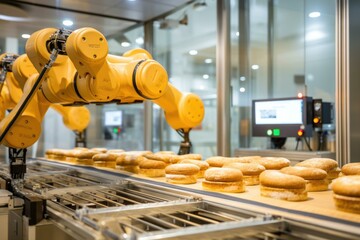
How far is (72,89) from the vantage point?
2.36m

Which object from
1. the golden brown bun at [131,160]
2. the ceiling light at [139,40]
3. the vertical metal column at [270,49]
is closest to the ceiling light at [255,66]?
the vertical metal column at [270,49]

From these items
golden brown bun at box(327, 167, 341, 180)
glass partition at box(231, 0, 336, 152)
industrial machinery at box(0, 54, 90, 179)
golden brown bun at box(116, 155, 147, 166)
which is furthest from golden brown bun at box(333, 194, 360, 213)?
glass partition at box(231, 0, 336, 152)

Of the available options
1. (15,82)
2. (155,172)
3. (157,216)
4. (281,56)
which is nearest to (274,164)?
(155,172)

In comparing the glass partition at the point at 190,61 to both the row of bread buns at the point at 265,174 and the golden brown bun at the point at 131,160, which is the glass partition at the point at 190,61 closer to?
the golden brown bun at the point at 131,160

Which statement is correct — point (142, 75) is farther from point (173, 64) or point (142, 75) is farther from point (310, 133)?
point (173, 64)

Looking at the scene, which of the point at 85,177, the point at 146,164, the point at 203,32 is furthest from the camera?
the point at 203,32

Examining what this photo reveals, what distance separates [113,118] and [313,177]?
241 inches

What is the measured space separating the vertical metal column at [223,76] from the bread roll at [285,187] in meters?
3.78

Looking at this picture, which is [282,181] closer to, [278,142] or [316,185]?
[316,185]

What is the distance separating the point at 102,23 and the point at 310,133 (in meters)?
4.32

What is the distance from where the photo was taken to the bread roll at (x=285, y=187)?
171cm

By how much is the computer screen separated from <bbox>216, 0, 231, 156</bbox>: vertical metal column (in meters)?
2.65

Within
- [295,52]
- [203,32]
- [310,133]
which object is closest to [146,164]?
[310,133]

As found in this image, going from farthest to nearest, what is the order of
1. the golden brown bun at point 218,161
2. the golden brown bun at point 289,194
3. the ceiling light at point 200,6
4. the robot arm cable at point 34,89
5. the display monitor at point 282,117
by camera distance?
the ceiling light at point 200,6 < the display monitor at point 282,117 < the golden brown bun at point 218,161 < the robot arm cable at point 34,89 < the golden brown bun at point 289,194
